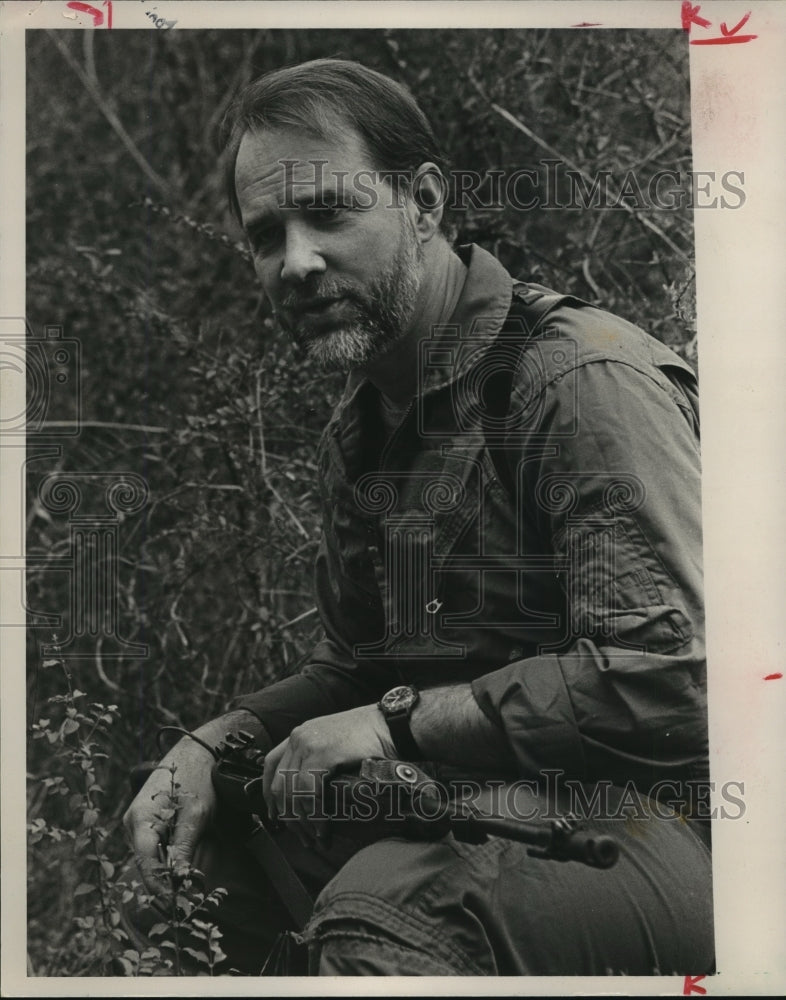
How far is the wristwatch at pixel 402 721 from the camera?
3.78 meters

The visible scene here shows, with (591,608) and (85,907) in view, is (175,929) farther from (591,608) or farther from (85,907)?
(591,608)

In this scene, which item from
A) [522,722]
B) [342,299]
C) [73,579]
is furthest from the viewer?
[73,579]

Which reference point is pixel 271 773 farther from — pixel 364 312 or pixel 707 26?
pixel 707 26

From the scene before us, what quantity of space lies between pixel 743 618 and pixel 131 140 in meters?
2.26

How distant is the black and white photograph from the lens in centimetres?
371

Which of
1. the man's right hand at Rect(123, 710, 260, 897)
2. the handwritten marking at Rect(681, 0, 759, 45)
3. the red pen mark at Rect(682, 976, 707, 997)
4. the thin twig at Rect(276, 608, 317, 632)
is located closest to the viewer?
the red pen mark at Rect(682, 976, 707, 997)

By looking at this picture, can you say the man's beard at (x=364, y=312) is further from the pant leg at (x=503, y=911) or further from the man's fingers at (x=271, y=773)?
the pant leg at (x=503, y=911)

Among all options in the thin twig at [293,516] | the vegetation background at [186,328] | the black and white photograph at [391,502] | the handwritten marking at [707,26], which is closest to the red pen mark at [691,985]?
the black and white photograph at [391,502]

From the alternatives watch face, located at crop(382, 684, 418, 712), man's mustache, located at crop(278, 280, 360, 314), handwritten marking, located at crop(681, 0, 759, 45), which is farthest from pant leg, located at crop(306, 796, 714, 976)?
handwritten marking, located at crop(681, 0, 759, 45)

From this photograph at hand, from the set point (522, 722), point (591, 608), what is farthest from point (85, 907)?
point (591, 608)

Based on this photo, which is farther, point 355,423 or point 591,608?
point 355,423

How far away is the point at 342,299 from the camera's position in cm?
394

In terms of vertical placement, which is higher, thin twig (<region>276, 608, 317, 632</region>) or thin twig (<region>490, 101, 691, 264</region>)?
thin twig (<region>490, 101, 691, 264</region>)

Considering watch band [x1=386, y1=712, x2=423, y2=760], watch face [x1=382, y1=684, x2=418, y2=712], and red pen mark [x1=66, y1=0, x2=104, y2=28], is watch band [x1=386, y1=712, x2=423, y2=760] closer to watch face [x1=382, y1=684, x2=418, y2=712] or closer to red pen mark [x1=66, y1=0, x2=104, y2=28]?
watch face [x1=382, y1=684, x2=418, y2=712]
